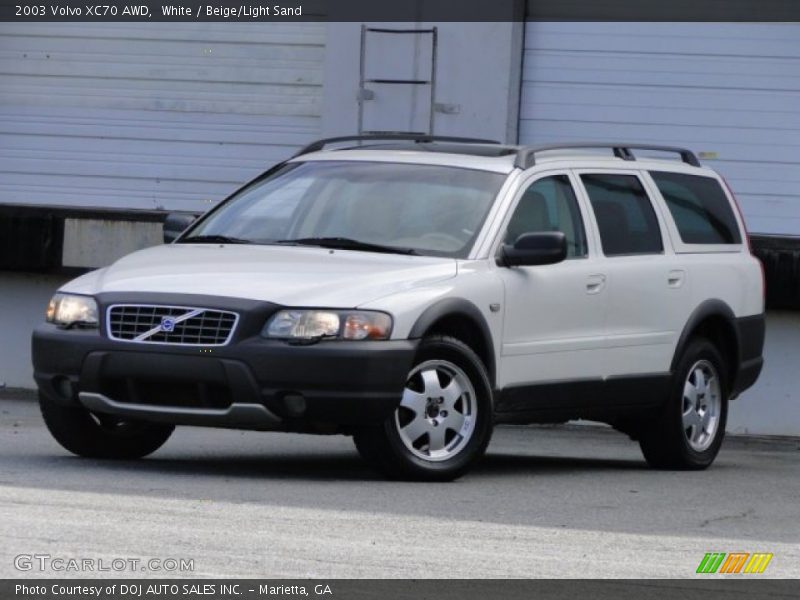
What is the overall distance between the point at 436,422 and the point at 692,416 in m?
2.61

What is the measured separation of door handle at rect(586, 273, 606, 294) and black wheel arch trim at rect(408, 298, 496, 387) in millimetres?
972

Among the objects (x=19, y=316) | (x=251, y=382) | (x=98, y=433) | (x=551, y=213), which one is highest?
(x=551, y=213)

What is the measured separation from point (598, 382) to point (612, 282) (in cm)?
55

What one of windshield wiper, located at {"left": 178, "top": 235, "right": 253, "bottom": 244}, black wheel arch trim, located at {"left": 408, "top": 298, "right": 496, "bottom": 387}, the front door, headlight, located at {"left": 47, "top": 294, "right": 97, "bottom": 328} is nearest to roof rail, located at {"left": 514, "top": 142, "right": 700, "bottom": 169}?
the front door

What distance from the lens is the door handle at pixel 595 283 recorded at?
10602 millimetres

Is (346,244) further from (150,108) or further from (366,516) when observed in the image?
(150,108)

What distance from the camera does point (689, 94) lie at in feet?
53.6

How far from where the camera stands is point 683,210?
11.8 metres

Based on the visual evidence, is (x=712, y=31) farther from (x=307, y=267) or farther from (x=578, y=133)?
(x=307, y=267)
